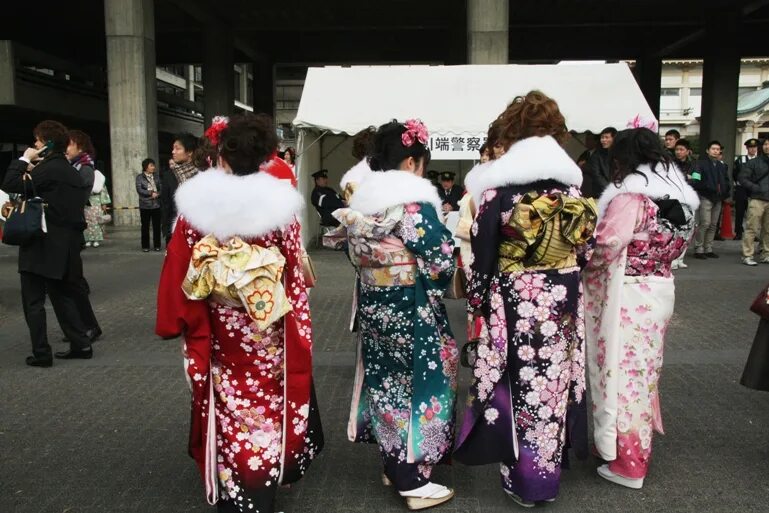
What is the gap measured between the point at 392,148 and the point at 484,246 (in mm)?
587

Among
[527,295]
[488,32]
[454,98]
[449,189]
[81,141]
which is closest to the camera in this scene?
[527,295]

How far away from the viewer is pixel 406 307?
297 centimetres

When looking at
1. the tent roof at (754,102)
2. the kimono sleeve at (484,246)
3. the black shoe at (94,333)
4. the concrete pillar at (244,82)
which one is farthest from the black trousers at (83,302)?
the concrete pillar at (244,82)

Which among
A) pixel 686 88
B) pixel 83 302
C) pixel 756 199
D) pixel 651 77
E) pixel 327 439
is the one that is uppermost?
pixel 686 88

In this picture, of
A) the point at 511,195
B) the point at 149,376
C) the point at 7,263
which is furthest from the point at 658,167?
the point at 7,263

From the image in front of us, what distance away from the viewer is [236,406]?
2.76 meters

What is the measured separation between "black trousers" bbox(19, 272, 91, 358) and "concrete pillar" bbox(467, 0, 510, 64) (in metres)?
11.6

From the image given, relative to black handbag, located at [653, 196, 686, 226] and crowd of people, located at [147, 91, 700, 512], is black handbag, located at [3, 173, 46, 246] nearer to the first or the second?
crowd of people, located at [147, 91, 700, 512]

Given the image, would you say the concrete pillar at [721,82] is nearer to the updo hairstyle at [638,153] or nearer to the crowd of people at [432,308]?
the updo hairstyle at [638,153]

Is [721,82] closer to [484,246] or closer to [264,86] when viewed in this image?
[264,86]

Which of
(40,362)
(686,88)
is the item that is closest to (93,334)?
(40,362)

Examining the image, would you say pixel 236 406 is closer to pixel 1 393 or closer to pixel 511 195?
pixel 511 195

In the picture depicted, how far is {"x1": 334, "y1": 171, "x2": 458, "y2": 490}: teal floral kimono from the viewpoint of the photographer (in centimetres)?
291

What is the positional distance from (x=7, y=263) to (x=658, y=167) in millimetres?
10247
